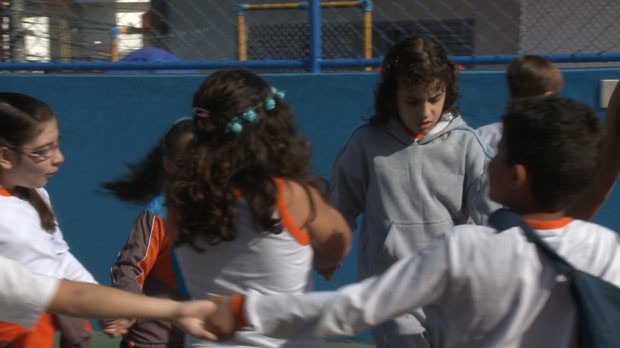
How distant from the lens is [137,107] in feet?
16.6

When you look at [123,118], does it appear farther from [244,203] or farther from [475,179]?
[244,203]

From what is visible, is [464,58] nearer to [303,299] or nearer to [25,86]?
[25,86]

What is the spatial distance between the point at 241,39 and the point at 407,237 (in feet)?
8.01

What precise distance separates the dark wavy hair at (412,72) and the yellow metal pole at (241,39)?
2.03 meters

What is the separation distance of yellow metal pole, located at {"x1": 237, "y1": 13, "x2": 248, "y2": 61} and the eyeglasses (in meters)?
2.40

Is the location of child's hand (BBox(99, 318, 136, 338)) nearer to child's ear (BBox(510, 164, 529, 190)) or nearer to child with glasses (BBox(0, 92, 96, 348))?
child with glasses (BBox(0, 92, 96, 348))

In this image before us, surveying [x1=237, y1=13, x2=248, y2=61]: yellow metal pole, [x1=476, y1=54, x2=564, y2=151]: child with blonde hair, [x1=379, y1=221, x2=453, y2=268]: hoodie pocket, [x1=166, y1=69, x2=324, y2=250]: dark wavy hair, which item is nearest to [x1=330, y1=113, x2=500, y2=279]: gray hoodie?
[x1=379, y1=221, x2=453, y2=268]: hoodie pocket

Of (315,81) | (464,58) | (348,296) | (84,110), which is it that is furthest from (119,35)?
(348,296)

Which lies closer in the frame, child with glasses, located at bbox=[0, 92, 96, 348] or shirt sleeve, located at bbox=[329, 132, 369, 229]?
child with glasses, located at bbox=[0, 92, 96, 348]

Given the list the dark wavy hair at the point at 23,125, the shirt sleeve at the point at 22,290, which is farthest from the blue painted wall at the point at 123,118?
the shirt sleeve at the point at 22,290

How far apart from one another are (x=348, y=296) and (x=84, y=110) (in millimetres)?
3395

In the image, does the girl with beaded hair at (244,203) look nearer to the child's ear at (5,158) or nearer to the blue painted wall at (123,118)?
the child's ear at (5,158)

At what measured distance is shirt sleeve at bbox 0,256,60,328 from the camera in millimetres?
2109

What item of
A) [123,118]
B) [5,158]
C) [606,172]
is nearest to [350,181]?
[606,172]
